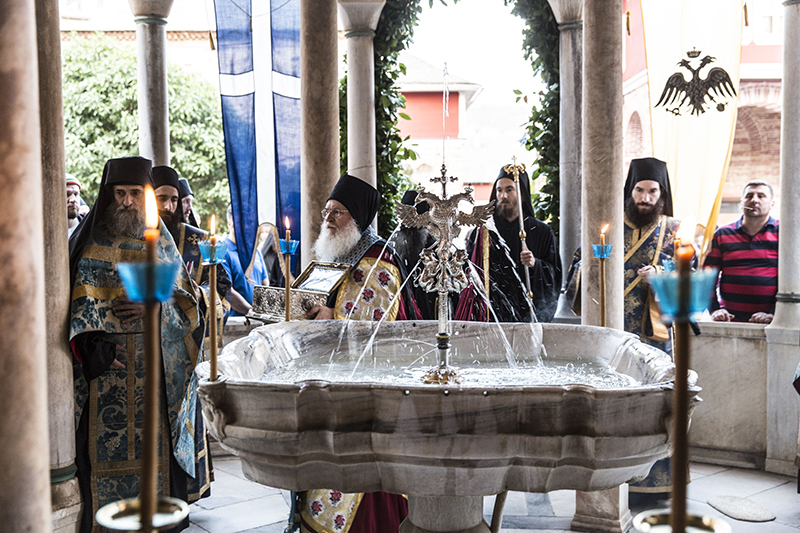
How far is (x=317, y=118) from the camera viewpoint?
538 cm

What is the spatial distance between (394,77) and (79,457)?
15.8 feet

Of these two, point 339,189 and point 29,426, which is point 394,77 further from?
point 29,426

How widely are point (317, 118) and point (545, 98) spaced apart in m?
2.81

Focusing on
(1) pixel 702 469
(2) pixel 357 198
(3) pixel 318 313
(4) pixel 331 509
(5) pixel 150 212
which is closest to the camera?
(5) pixel 150 212

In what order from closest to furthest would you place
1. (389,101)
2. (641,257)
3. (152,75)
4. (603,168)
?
(603,168) → (641,257) → (152,75) → (389,101)

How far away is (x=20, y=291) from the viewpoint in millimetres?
1357

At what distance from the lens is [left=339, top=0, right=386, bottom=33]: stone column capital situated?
6648mm

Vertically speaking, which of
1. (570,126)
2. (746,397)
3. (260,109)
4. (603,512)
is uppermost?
(260,109)

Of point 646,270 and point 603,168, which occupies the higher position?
point 603,168

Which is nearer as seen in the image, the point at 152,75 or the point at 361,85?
the point at 152,75

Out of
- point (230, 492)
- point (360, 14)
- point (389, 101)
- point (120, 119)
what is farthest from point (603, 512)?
point (120, 119)

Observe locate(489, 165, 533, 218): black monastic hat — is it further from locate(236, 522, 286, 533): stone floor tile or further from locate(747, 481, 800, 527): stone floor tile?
locate(236, 522, 286, 533): stone floor tile

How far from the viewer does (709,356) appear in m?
5.41

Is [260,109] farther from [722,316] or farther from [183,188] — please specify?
[722,316]
